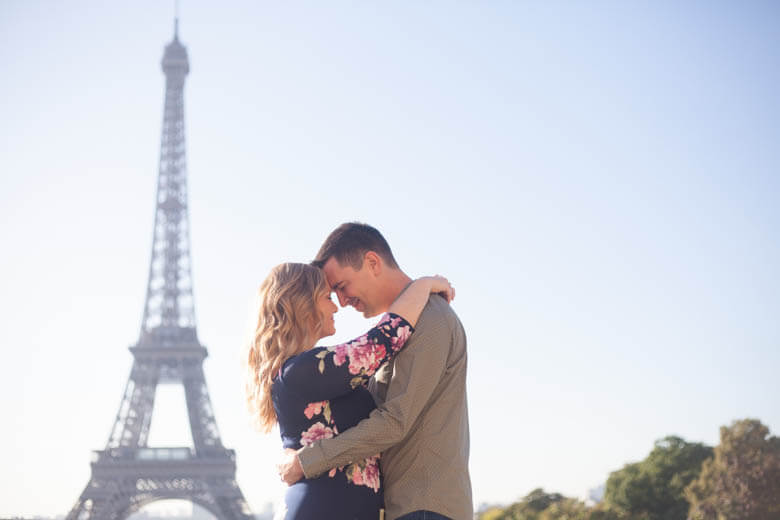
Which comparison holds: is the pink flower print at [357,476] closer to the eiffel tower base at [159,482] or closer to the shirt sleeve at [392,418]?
A: the shirt sleeve at [392,418]

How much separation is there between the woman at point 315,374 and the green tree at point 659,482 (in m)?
45.9

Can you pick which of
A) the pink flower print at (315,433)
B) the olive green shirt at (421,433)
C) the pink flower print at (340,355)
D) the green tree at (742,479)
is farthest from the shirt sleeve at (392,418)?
the green tree at (742,479)

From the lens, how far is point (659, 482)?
52.2 meters

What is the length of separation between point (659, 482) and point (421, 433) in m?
50.0

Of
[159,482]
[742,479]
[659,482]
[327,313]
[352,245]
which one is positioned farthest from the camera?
[159,482]

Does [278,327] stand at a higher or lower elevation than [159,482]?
lower

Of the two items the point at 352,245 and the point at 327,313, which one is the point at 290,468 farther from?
the point at 352,245

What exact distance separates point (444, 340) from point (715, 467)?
4144 centimetres

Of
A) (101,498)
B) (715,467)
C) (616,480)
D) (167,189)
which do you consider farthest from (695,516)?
(167,189)

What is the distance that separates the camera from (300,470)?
489 centimetres

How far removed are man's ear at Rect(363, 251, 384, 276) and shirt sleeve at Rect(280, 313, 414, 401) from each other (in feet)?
1.76

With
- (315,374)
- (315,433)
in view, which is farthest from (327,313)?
(315,433)

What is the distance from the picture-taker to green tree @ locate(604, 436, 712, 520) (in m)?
50.2

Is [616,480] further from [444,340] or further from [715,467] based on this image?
[444,340]
